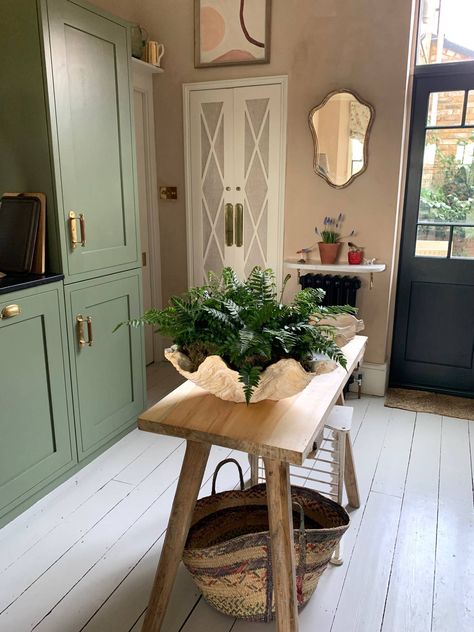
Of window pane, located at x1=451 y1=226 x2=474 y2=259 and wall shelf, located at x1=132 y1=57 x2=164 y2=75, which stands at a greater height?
wall shelf, located at x1=132 y1=57 x2=164 y2=75

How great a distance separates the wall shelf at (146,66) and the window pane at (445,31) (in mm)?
1818

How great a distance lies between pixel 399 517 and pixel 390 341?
1.64 m

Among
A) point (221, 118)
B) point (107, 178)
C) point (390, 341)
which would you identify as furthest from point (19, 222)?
point (390, 341)

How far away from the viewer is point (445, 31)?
125 inches

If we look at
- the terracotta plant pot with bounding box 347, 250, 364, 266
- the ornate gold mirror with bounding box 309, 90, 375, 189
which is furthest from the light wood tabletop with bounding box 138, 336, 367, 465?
the ornate gold mirror with bounding box 309, 90, 375, 189

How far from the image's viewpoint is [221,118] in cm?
361

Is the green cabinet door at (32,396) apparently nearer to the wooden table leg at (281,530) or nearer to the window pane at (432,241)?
the wooden table leg at (281,530)

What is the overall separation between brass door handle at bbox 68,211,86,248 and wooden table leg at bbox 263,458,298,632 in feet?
4.90

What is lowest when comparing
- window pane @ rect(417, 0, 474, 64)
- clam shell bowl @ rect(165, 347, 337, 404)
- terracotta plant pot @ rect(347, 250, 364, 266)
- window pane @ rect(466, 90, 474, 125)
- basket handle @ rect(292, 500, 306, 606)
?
basket handle @ rect(292, 500, 306, 606)

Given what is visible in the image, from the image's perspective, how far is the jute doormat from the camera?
10.8 ft

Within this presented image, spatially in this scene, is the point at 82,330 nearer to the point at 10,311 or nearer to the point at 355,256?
the point at 10,311

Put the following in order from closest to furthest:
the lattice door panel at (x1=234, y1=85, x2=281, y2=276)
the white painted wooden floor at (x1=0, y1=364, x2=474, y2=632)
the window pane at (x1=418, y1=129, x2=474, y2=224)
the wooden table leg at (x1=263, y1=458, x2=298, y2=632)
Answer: the wooden table leg at (x1=263, y1=458, x2=298, y2=632) < the white painted wooden floor at (x1=0, y1=364, x2=474, y2=632) < the window pane at (x1=418, y1=129, x2=474, y2=224) < the lattice door panel at (x1=234, y1=85, x2=281, y2=276)

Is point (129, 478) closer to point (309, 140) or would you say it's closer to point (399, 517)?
point (399, 517)

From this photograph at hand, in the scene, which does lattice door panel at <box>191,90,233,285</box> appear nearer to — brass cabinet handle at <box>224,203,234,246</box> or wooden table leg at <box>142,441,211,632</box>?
brass cabinet handle at <box>224,203,234,246</box>
